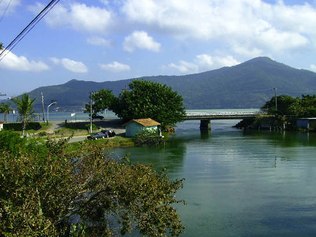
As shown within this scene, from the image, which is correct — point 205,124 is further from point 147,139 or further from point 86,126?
point 147,139

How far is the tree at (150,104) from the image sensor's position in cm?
9550

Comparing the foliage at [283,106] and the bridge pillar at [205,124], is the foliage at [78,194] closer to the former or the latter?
the foliage at [283,106]

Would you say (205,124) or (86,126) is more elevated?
(86,126)

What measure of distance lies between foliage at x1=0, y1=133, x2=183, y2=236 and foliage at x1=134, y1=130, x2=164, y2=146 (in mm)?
58757

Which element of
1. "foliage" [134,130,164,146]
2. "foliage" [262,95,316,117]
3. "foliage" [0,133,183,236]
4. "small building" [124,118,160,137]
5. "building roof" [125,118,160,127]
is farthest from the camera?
"foliage" [262,95,316,117]

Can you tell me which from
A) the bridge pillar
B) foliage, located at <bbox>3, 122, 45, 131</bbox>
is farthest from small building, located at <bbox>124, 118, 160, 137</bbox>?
the bridge pillar

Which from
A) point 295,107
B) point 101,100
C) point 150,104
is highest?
point 101,100

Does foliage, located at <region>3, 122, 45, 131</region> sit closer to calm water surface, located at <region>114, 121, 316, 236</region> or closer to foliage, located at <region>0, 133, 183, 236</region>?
calm water surface, located at <region>114, 121, 316, 236</region>

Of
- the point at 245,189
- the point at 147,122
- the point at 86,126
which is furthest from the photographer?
the point at 86,126

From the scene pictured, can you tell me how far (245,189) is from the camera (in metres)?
37.4

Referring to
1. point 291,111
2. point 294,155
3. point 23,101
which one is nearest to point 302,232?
point 294,155

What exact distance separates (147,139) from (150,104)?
1835 centimetres

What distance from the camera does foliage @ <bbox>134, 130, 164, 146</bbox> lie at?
78.9 metres

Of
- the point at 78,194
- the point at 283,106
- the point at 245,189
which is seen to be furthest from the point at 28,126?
the point at 78,194
